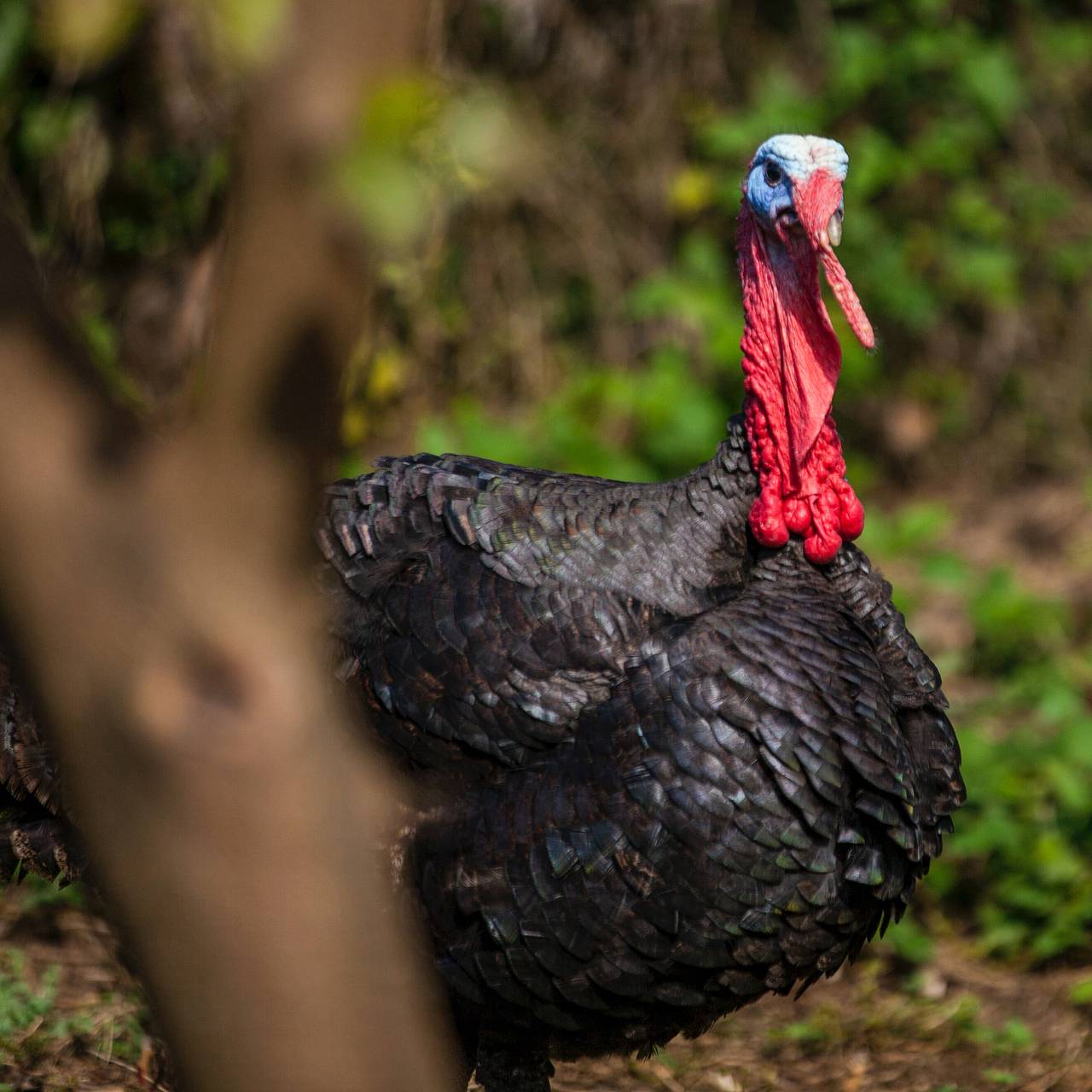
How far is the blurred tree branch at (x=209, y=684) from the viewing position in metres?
1.10

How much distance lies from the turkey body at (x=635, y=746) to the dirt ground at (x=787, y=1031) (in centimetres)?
106

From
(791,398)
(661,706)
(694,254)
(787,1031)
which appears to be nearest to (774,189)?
(791,398)

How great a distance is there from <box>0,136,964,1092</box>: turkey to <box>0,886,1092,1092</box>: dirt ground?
2.44 feet

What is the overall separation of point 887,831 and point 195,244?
4.88m

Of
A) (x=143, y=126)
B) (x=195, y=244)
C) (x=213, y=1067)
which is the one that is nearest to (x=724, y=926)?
(x=213, y=1067)

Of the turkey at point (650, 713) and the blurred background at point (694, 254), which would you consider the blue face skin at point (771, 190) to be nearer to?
the turkey at point (650, 713)

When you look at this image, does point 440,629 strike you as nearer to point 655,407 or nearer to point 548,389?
point 655,407

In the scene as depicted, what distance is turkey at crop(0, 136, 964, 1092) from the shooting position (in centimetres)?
289

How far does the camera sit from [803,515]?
325cm

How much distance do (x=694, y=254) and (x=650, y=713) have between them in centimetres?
514

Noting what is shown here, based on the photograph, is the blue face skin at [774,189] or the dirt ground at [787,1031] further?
the dirt ground at [787,1031]

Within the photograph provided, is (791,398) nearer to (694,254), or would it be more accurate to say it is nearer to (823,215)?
(823,215)

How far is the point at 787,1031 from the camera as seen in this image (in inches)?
170

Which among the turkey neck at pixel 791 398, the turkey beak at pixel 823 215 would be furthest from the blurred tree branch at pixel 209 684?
the turkey beak at pixel 823 215
